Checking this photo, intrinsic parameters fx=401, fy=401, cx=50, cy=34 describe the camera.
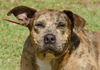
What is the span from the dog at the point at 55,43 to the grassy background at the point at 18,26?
1922mm

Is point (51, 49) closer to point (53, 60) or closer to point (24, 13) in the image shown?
point (53, 60)

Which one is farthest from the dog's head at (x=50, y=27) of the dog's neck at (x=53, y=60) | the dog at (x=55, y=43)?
the dog's neck at (x=53, y=60)

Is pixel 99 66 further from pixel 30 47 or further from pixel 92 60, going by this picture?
pixel 30 47

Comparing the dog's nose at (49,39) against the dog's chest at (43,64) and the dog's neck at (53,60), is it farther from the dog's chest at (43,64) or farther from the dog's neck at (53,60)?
the dog's chest at (43,64)

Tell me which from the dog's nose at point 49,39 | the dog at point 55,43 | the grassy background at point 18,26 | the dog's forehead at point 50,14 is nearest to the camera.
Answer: the dog's nose at point 49,39

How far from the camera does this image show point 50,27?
6.35 m

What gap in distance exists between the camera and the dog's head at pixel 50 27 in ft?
20.3

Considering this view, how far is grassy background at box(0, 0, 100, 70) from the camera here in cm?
909

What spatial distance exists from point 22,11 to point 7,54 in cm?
276

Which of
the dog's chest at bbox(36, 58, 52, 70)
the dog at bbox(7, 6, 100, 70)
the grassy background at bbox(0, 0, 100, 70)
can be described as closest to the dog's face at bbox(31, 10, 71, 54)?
the dog at bbox(7, 6, 100, 70)

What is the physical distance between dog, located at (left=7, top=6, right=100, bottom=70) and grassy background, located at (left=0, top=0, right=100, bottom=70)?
1.92 m

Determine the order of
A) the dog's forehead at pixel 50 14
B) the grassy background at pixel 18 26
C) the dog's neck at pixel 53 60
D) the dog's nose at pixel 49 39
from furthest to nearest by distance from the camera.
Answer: the grassy background at pixel 18 26 → the dog's neck at pixel 53 60 → the dog's forehead at pixel 50 14 → the dog's nose at pixel 49 39

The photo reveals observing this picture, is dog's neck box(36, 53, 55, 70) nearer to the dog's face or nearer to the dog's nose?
the dog's face

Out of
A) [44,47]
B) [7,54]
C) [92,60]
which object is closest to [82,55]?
[92,60]
